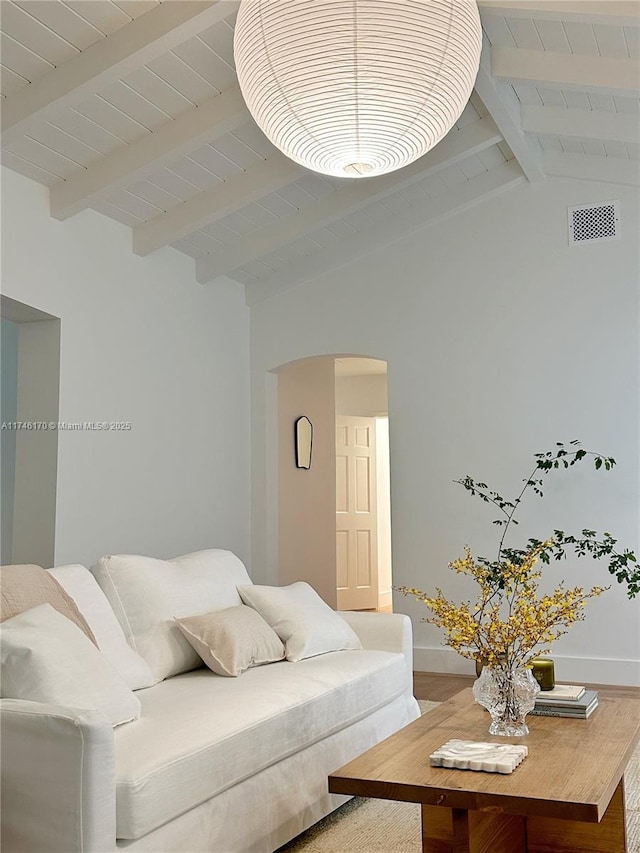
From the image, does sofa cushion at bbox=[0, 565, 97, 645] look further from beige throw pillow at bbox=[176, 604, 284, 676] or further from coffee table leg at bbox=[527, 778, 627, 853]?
coffee table leg at bbox=[527, 778, 627, 853]

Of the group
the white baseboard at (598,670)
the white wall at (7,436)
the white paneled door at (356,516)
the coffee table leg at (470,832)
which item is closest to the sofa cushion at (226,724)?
the coffee table leg at (470,832)

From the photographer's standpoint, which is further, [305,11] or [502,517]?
[502,517]

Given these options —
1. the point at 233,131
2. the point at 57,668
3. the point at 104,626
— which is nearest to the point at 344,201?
the point at 233,131

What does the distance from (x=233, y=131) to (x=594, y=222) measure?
242cm

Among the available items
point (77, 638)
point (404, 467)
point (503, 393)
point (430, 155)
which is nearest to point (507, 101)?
point (430, 155)

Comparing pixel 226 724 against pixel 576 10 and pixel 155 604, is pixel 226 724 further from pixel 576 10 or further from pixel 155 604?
pixel 576 10

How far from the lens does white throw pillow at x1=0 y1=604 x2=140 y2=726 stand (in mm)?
2260

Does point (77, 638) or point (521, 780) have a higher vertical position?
point (77, 638)

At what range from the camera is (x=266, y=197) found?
511 cm

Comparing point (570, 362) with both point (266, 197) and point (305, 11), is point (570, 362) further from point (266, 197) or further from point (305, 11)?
point (305, 11)

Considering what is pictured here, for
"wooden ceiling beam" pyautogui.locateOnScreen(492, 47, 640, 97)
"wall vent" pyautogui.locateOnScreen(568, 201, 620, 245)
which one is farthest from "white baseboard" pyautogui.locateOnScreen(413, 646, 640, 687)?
"wooden ceiling beam" pyautogui.locateOnScreen(492, 47, 640, 97)

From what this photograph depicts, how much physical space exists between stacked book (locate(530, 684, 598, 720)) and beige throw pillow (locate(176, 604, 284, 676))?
106cm

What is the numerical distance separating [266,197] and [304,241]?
26.7 inches

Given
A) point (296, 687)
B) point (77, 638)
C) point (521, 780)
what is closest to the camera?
point (521, 780)
